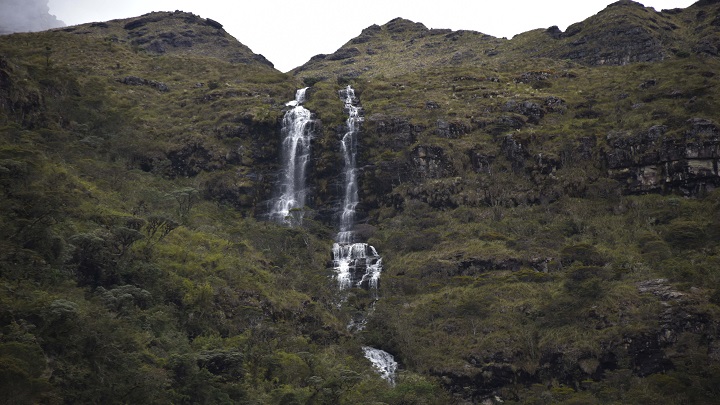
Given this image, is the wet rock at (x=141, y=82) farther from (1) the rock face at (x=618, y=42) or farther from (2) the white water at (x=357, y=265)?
(1) the rock face at (x=618, y=42)

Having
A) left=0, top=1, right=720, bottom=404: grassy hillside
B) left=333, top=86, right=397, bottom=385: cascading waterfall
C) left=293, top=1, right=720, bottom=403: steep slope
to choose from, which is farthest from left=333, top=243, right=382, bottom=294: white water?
left=293, top=1, right=720, bottom=403: steep slope

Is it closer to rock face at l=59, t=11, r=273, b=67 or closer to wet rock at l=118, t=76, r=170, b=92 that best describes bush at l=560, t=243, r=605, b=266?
wet rock at l=118, t=76, r=170, b=92

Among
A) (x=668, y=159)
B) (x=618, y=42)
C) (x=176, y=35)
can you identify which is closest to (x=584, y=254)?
(x=668, y=159)

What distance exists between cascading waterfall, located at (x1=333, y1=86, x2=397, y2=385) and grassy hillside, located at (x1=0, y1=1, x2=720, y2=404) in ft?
4.17

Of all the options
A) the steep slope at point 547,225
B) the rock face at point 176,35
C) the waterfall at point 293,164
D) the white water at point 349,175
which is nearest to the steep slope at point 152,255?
the waterfall at point 293,164

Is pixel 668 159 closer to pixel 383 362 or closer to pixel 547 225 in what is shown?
pixel 547 225

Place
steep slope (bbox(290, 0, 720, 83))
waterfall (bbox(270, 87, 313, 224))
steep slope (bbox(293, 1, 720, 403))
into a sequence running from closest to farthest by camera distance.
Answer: steep slope (bbox(293, 1, 720, 403)) → waterfall (bbox(270, 87, 313, 224)) → steep slope (bbox(290, 0, 720, 83))

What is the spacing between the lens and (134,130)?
76562 mm

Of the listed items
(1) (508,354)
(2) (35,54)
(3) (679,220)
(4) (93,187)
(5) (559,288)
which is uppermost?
(2) (35,54)

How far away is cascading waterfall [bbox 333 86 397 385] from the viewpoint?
170ft

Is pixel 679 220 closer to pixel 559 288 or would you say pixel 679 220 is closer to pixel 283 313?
pixel 559 288

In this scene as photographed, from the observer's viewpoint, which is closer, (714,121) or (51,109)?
(714,121)

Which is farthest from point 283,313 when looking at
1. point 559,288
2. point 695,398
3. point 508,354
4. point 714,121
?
point 714,121

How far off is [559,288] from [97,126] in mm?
56468
